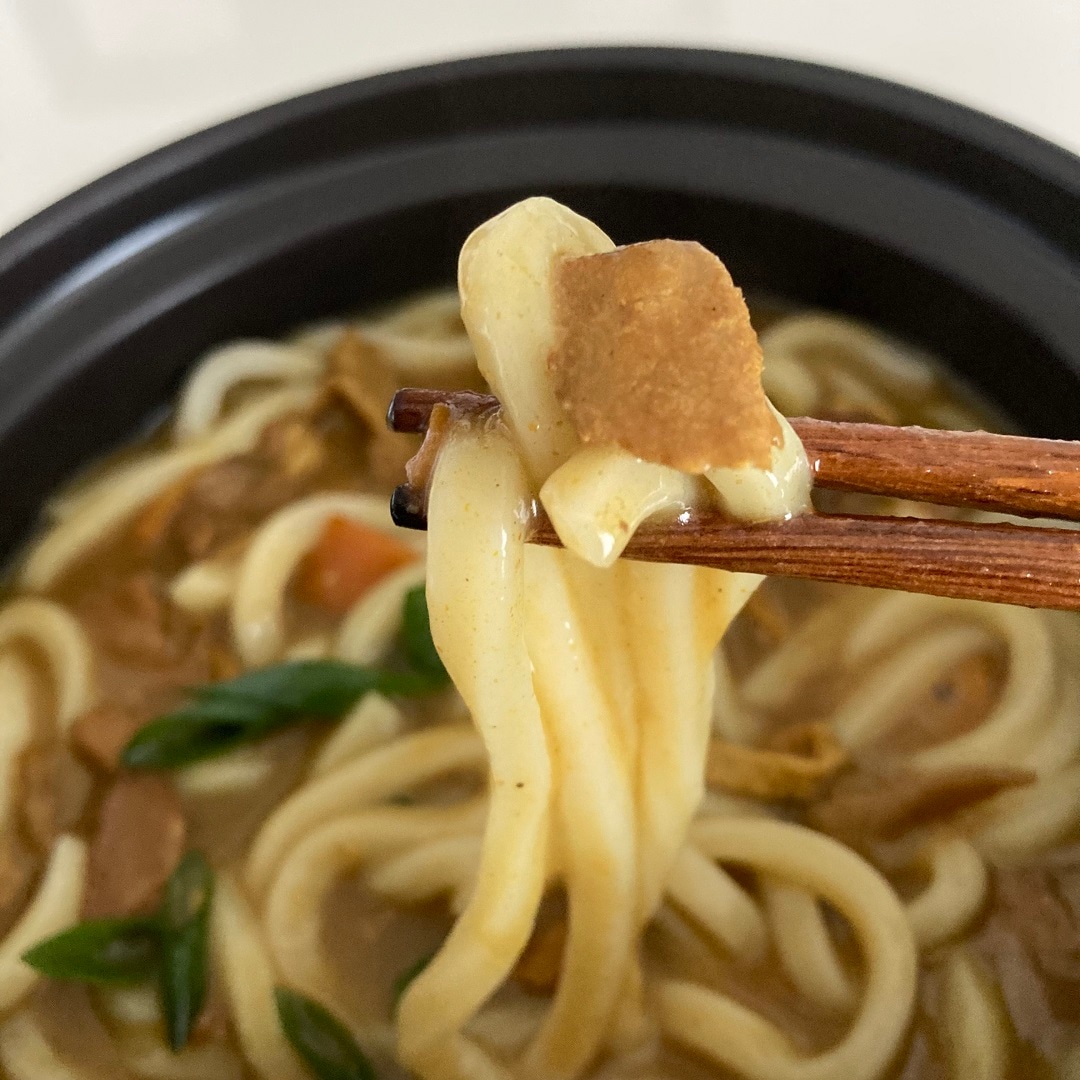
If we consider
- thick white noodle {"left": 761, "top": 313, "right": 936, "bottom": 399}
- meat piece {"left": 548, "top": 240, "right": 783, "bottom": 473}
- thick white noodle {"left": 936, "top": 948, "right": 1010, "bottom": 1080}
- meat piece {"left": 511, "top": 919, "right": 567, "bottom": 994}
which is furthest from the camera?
thick white noodle {"left": 761, "top": 313, "right": 936, "bottom": 399}

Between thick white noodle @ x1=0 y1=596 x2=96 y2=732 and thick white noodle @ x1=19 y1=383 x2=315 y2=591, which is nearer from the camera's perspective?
thick white noodle @ x1=0 y1=596 x2=96 y2=732

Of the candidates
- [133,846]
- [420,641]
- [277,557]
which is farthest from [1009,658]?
[133,846]

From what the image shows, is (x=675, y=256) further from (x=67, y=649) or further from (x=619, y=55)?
(x=67, y=649)

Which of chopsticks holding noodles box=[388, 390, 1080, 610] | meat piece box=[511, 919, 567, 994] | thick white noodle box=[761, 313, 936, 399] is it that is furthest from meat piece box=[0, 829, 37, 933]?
thick white noodle box=[761, 313, 936, 399]

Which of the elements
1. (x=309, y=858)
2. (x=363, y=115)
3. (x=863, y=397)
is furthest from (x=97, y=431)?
(x=863, y=397)

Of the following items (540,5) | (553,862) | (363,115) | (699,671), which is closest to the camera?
(699,671)

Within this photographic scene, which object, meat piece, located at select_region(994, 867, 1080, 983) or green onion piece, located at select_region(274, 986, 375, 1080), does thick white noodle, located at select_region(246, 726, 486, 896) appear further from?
meat piece, located at select_region(994, 867, 1080, 983)
